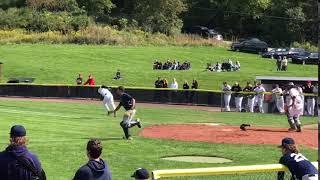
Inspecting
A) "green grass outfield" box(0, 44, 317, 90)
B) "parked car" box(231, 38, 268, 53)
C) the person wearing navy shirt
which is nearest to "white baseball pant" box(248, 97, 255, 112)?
"green grass outfield" box(0, 44, 317, 90)

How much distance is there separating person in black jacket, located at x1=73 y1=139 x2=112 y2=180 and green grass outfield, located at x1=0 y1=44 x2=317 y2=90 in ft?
139

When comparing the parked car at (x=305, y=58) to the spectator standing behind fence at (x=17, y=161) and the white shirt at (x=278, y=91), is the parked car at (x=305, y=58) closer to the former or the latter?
the white shirt at (x=278, y=91)

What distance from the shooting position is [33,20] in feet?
237

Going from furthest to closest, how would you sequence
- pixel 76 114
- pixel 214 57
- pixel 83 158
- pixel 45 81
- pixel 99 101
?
pixel 214 57, pixel 45 81, pixel 99 101, pixel 76 114, pixel 83 158

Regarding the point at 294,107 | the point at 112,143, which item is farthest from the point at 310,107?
the point at 112,143

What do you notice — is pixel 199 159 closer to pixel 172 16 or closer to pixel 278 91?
pixel 278 91

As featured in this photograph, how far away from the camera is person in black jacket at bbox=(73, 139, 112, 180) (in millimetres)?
7734

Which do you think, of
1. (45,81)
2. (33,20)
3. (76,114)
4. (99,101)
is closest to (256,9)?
(33,20)

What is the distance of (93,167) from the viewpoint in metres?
7.84

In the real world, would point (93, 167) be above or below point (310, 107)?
above

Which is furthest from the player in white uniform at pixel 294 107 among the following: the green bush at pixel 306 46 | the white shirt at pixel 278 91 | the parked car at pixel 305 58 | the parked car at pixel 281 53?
the green bush at pixel 306 46

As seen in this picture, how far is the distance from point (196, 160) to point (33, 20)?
57.5 metres

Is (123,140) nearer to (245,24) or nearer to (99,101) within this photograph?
(99,101)

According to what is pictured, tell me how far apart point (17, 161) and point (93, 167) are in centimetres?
113
